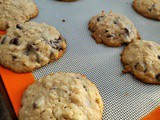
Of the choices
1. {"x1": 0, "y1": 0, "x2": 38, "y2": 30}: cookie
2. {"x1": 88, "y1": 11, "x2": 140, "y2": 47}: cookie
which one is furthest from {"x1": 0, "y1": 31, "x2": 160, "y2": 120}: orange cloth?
{"x1": 88, "y1": 11, "x2": 140, "y2": 47}: cookie

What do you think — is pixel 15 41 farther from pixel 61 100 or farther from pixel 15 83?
pixel 61 100

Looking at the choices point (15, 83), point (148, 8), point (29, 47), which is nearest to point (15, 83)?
point (15, 83)

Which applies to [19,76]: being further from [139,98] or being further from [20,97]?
[139,98]

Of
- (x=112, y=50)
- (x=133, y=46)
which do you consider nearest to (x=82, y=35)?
(x=112, y=50)

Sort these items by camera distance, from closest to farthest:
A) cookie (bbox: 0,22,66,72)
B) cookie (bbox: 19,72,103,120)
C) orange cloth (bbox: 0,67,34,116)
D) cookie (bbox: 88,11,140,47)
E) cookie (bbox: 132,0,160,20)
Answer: cookie (bbox: 19,72,103,120) < orange cloth (bbox: 0,67,34,116) < cookie (bbox: 0,22,66,72) < cookie (bbox: 88,11,140,47) < cookie (bbox: 132,0,160,20)

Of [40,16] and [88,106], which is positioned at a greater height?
[40,16]

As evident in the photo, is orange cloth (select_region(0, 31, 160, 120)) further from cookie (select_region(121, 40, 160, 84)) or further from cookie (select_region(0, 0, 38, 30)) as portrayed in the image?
cookie (select_region(0, 0, 38, 30))
